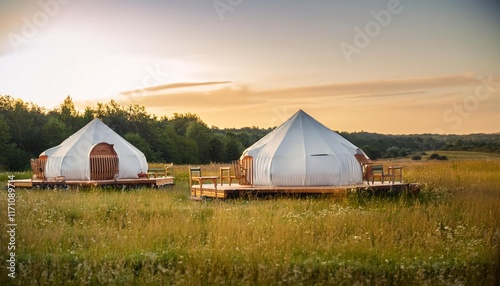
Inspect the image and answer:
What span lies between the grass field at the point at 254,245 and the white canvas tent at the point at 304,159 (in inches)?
126

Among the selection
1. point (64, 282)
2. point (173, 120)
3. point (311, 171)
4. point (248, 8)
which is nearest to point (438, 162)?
point (311, 171)

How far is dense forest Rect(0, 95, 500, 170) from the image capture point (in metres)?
23.0

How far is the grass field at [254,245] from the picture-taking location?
6066mm

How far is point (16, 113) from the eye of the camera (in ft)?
84.4

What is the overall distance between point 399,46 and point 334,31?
1428 mm

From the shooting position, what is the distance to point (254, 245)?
23.2ft

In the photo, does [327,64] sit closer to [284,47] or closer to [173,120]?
[284,47]

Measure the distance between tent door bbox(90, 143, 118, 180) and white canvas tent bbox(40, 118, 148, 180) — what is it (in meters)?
0.11

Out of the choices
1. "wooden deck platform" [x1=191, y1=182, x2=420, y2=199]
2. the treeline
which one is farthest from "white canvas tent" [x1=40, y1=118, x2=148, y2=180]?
the treeline

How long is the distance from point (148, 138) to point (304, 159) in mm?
23213

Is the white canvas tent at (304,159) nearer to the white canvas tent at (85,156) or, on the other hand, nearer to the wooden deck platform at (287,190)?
the wooden deck platform at (287,190)

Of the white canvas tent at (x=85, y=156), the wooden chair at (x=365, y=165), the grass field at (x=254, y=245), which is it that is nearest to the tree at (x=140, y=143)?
the white canvas tent at (x=85, y=156)

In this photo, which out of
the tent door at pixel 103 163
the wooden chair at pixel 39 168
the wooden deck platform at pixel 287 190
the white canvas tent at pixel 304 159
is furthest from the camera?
the wooden chair at pixel 39 168

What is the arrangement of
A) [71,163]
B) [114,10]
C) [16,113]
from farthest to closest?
[16,113]
[71,163]
[114,10]
